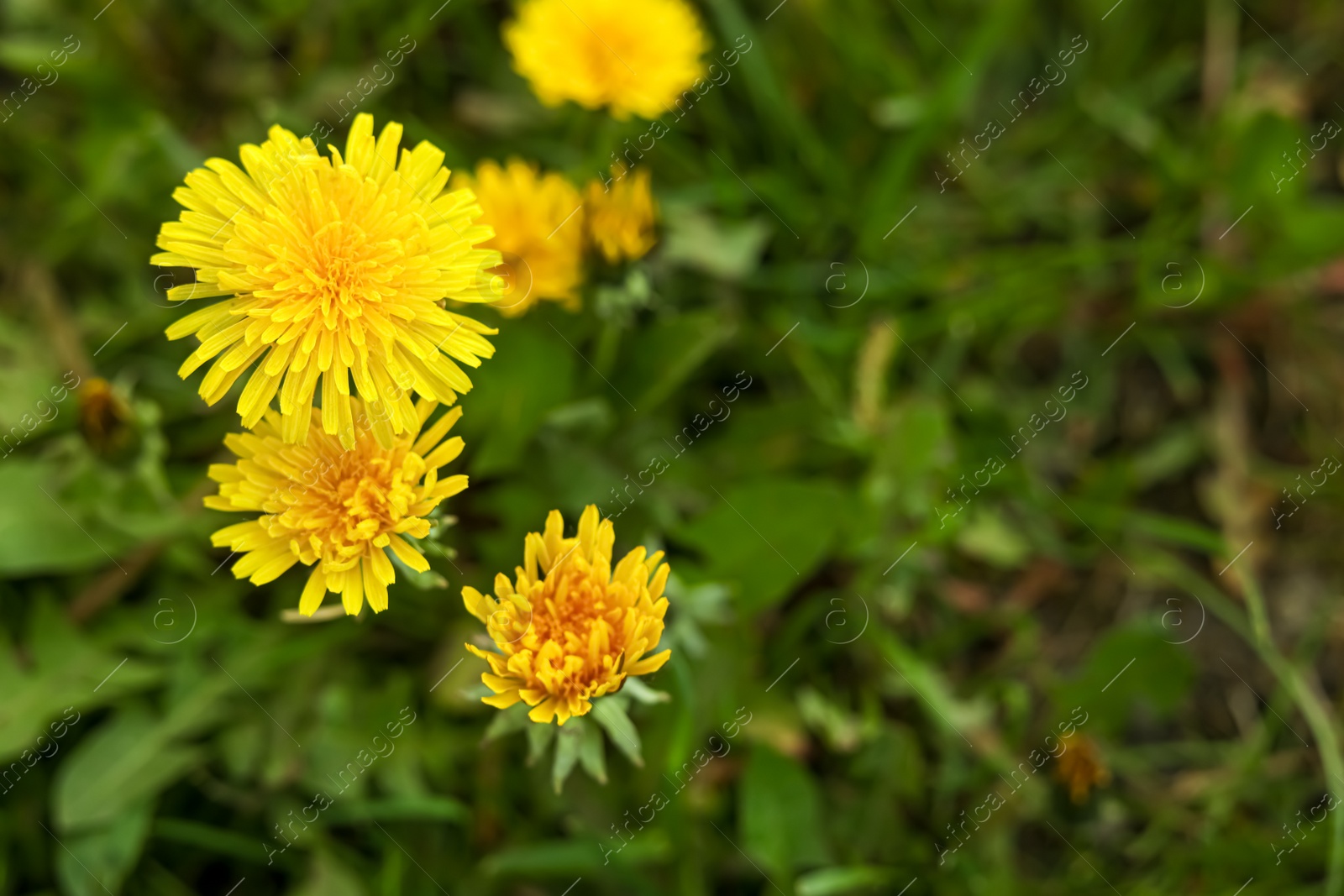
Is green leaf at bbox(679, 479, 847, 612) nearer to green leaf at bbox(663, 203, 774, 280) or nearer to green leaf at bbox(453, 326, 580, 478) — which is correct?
green leaf at bbox(453, 326, 580, 478)

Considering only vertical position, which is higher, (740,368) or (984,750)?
(740,368)

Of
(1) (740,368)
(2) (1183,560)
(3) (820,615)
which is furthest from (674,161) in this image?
(2) (1183,560)

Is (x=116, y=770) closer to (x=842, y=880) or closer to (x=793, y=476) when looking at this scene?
(x=842, y=880)

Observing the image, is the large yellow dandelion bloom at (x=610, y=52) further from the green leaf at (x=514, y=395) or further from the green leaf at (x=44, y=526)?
the green leaf at (x=44, y=526)

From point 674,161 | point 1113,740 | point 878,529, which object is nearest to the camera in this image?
point 878,529

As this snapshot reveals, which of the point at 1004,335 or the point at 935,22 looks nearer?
the point at 1004,335

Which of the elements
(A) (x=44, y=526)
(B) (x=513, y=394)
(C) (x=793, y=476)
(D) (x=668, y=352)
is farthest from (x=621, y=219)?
(A) (x=44, y=526)

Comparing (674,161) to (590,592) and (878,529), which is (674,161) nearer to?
(878,529)
